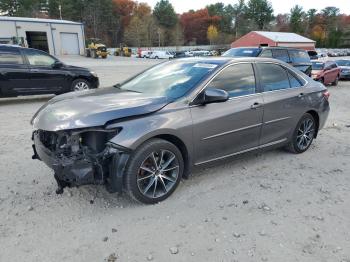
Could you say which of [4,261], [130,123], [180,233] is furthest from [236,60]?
[4,261]

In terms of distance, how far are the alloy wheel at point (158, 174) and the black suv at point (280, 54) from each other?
9.08 m

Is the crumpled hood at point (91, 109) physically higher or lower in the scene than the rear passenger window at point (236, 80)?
lower

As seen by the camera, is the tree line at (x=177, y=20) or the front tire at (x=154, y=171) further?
the tree line at (x=177, y=20)

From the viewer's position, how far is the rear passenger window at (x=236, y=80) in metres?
4.24

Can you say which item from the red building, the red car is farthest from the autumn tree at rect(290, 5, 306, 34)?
the red car

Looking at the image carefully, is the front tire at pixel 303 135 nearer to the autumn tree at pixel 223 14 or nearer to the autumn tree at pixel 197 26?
the autumn tree at pixel 223 14

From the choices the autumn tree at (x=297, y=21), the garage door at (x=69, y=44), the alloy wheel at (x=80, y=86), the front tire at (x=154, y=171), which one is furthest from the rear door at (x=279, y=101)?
the autumn tree at (x=297, y=21)

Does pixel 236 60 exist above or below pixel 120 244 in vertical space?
above

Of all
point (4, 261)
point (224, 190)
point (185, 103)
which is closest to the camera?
point (4, 261)

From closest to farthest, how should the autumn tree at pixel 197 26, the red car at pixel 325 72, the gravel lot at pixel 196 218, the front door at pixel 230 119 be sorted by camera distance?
the gravel lot at pixel 196 218
the front door at pixel 230 119
the red car at pixel 325 72
the autumn tree at pixel 197 26

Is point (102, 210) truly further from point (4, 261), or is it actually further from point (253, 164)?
point (253, 164)

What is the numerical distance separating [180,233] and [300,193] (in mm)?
1757

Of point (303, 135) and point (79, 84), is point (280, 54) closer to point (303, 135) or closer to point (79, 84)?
point (79, 84)

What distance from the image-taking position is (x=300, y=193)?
4.09 metres
